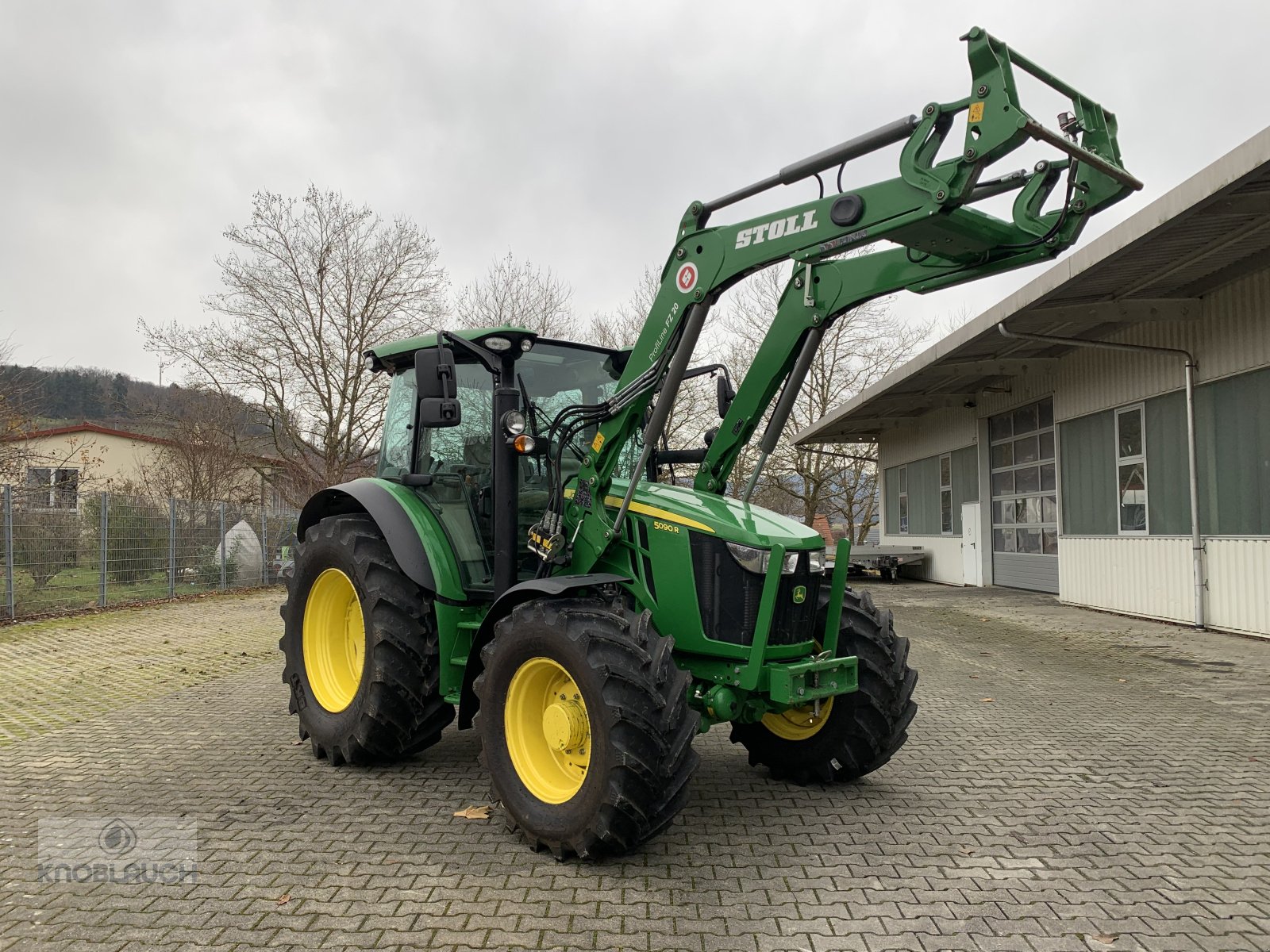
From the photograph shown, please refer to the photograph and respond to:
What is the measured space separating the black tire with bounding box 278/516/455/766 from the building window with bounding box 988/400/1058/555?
12768 millimetres

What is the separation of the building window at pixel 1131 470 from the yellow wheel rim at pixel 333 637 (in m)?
11.0

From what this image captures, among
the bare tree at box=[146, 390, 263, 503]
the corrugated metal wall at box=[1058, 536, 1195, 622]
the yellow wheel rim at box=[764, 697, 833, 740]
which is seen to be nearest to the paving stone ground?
the yellow wheel rim at box=[764, 697, 833, 740]

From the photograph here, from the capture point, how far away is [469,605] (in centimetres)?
488

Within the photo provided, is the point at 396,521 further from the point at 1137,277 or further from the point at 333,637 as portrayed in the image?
the point at 1137,277

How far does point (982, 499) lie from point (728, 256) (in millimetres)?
15879

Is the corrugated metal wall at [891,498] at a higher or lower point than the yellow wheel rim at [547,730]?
higher

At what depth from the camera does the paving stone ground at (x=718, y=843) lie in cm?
307

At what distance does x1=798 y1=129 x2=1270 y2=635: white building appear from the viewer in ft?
30.9

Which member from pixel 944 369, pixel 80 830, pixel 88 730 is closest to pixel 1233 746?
pixel 80 830

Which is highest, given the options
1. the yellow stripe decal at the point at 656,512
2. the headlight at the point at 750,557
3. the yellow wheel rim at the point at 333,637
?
the yellow stripe decal at the point at 656,512

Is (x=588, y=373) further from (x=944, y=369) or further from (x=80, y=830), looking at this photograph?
(x=944, y=369)

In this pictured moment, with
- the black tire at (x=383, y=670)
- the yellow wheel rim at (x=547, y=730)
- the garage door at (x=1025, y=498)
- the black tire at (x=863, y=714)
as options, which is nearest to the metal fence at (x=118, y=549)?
the black tire at (x=383, y=670)

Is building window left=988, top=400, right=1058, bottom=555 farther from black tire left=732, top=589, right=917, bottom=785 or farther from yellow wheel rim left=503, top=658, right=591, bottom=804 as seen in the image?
yellow wheel rim left=503, top=658, right=591, bottom=804

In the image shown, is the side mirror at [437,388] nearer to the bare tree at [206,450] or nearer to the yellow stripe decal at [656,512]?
the yellow stripe decal at [656,512]
